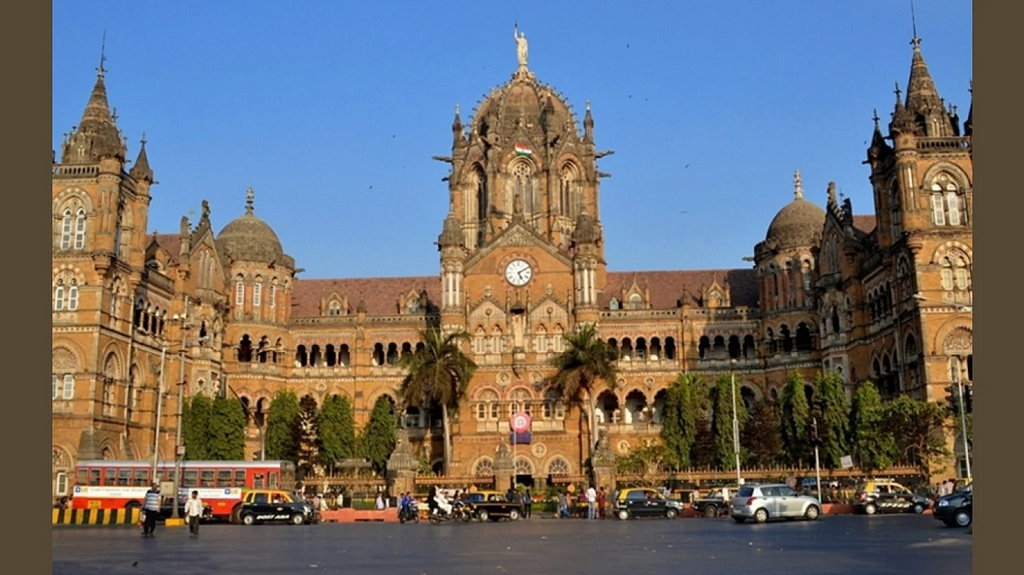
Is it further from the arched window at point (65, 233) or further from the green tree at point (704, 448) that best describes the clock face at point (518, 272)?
the arched window at point (65, 233)

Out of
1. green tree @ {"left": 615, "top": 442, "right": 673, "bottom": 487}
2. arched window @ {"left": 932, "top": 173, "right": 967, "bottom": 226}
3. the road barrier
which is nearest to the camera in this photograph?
the road barrier

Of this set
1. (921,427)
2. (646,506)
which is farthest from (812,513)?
(921,427)

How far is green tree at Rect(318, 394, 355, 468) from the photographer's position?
6925 cm

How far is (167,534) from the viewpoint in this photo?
34.7 meters

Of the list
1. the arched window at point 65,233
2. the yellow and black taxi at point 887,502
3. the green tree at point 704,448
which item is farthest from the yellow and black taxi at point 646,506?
the arched window at point 65,233

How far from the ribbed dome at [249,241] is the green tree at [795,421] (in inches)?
1578

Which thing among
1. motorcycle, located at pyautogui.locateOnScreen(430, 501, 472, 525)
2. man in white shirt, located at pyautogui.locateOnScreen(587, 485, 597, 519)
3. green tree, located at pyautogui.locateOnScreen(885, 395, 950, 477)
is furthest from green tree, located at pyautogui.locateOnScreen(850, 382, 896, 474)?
motorcycle, located at pyautogui.locateOnScreen(430, 501, 472, 525)

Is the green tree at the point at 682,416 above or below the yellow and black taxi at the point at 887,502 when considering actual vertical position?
above

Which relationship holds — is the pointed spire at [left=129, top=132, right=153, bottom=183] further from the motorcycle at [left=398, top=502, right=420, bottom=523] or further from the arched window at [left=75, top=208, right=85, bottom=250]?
the motorcycle at [left=398, top=502, right=420, bottom=523]

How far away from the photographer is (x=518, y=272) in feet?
253

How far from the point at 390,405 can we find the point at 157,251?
65.2ft

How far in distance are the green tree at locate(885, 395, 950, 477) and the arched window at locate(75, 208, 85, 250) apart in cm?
4741

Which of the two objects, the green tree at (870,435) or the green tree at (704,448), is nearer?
the green tree at (870,435)

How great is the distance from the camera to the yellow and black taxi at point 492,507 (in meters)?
45.8
